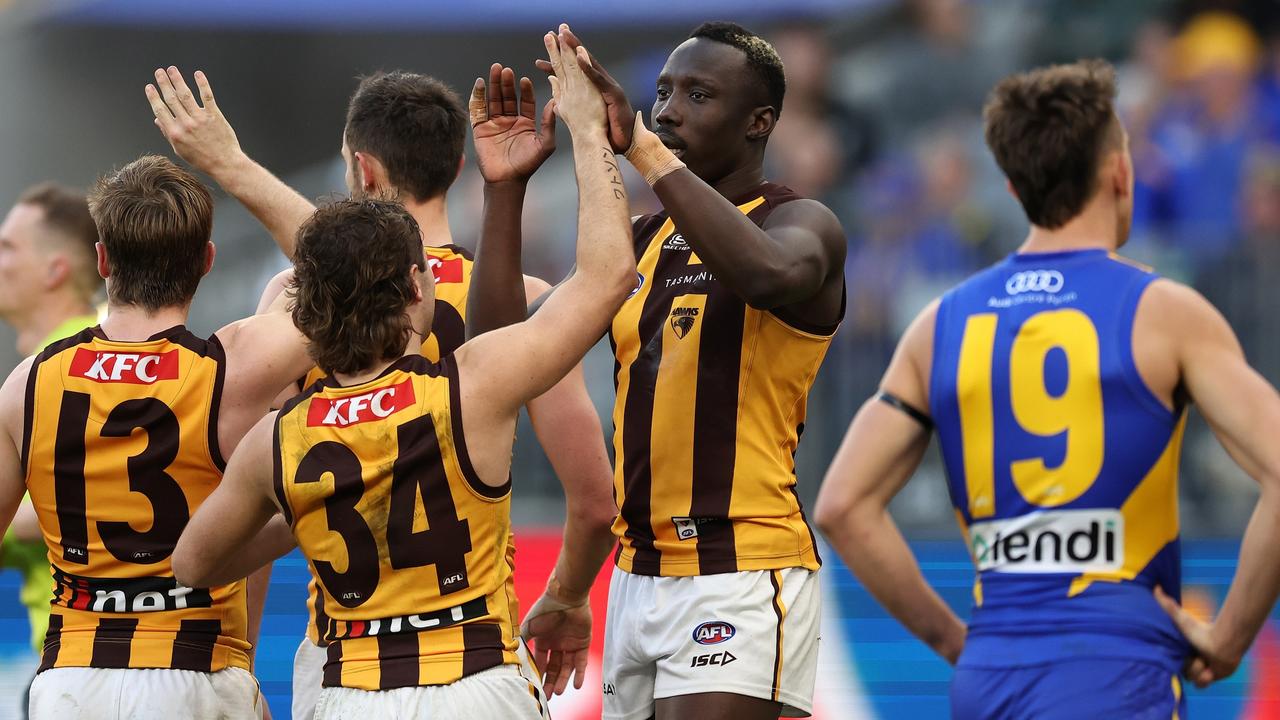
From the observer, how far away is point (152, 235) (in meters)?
4.02

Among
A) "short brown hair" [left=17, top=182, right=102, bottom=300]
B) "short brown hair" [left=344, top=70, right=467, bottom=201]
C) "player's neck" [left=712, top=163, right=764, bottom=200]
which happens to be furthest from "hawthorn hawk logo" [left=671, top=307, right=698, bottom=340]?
"short brown hair" [left=17, top=182, right=102, bottom=300]

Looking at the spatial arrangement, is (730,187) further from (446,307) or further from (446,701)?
(446,701)

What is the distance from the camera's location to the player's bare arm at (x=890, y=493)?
143 inches

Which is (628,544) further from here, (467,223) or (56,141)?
(56,141)

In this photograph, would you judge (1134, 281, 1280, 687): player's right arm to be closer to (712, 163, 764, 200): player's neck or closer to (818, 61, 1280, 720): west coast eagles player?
(818, 61, 1280, 720): west coast eagles player

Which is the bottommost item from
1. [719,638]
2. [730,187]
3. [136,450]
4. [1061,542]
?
[719,638]

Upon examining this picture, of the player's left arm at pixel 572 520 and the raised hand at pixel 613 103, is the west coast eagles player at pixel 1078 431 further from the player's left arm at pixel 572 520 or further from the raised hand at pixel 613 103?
the player's left arm at pixel 572 520

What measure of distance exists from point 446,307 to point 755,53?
3.97 feet

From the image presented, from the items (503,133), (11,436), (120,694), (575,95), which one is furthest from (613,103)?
(120,694)

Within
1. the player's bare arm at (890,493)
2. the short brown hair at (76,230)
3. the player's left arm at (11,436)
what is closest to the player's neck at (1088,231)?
the player's bare arm at (890,493)

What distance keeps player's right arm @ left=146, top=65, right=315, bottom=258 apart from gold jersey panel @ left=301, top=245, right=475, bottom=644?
1.46 feet

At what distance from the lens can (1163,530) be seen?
336 cm

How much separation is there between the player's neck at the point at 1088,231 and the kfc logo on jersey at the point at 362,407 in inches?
57.5

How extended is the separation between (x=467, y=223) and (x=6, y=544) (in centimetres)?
932
